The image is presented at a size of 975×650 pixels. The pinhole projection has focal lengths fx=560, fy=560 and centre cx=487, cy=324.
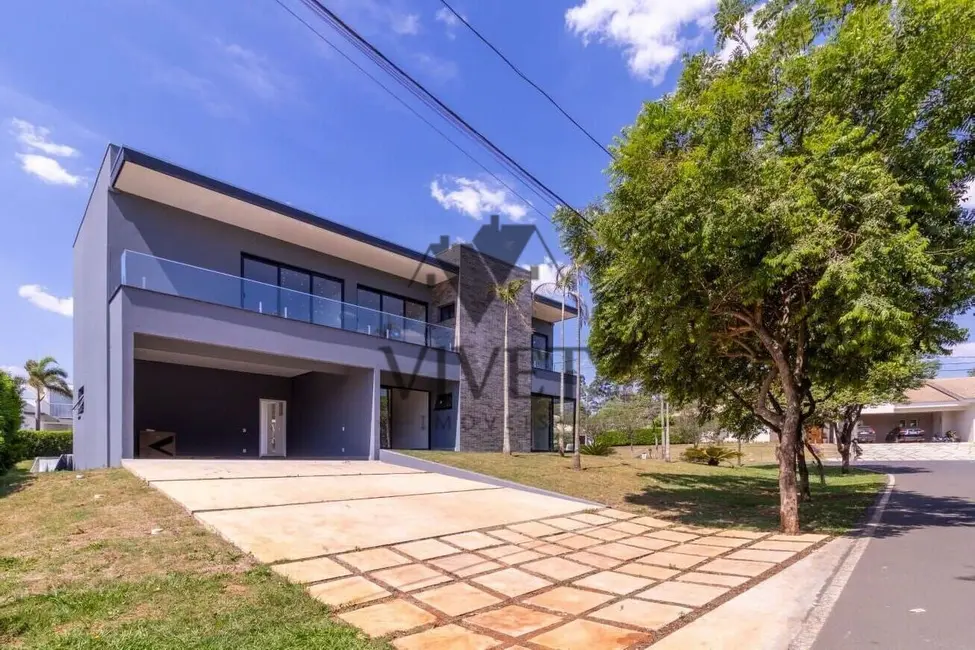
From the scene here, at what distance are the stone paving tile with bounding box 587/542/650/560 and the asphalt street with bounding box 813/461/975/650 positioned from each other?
2.42 m

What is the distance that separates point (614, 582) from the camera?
19.4 feet

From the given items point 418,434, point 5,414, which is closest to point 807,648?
point 5,414

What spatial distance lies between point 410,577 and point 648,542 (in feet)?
13.4

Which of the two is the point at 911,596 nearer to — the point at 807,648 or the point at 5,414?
the point at 807,648

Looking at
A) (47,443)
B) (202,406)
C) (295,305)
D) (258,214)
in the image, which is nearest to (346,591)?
(295,305)

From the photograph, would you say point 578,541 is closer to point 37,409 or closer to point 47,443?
point 47,443

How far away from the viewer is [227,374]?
698 inches

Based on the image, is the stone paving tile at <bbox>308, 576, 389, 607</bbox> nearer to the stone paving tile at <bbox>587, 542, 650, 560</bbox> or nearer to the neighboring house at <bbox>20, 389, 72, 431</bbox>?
the stone paving tile at <bbox>587, 542, 650, 560</bbox>

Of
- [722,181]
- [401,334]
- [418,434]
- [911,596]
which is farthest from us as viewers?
[418,434]

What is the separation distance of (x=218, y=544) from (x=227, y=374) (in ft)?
41.5

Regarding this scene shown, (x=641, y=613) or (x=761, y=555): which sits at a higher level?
(x=641, y=613)

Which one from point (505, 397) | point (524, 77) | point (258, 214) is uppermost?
point (524, 77)

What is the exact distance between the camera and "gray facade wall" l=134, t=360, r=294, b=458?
52.3 feet

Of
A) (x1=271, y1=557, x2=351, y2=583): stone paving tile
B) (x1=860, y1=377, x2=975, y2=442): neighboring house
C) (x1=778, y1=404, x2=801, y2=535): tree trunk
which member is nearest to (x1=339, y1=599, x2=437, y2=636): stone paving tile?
(x1=271, y1=557, x2=351, y2=583): stone paving tile
